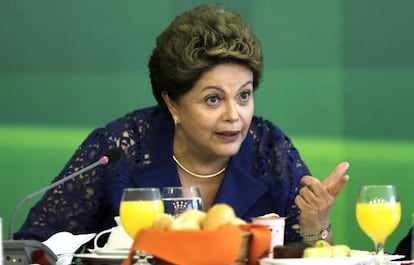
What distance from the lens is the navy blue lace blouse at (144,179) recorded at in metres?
2.99

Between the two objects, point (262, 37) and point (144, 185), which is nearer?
point (144, 185)

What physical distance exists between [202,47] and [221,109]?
208mm

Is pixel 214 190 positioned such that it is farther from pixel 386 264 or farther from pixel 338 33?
pixel 338 33

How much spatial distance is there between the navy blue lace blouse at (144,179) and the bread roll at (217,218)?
117 centimetres

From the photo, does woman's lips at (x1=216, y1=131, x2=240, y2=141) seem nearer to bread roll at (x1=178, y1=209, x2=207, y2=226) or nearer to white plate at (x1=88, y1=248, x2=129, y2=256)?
white plate at (x1=88, y1=248, x2=129, y2=256)

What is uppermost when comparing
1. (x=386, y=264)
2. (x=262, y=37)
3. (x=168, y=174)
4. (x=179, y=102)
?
(x=262, y=37)

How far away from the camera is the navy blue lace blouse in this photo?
2.99m

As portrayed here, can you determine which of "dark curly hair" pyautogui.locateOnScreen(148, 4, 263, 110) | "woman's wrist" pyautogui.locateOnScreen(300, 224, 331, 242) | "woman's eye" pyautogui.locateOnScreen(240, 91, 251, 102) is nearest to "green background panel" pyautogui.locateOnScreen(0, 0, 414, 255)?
"dark curly hair" pyautogui.locateOnScreen(148, 4, 263, 110)

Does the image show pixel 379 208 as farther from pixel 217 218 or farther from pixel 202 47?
pixel 202 47

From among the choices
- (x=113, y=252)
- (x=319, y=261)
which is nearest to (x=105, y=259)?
(x=113, y=252)

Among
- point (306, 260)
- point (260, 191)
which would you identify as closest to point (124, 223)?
point (306, 260)

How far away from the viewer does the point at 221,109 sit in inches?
118

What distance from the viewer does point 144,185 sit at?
3016 millimetres

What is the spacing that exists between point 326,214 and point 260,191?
1.19 ft
